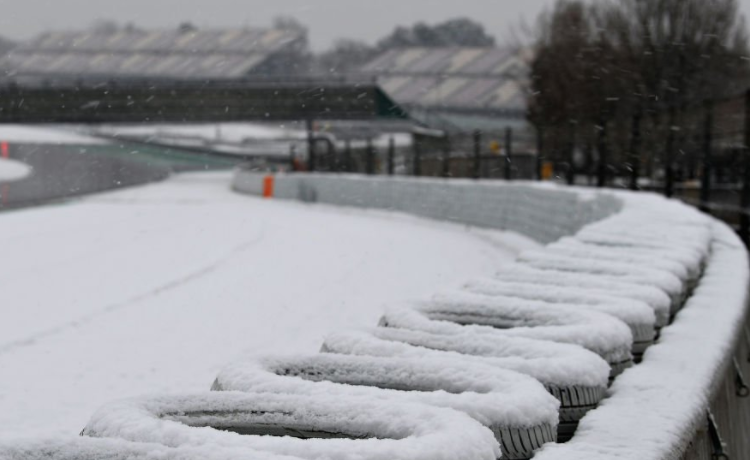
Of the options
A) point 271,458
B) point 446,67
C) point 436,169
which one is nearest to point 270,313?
point 271,458

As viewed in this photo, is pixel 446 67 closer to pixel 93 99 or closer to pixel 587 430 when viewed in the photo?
pixel 93 99

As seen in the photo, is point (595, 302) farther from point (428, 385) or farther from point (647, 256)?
point (647, 256)

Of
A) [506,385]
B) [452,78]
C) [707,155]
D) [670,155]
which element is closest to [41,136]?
[452,78]

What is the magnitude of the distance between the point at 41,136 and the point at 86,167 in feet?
96.6

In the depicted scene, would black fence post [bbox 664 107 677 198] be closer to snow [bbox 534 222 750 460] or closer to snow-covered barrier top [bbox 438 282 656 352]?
snow [bbox 534 222 750 460]

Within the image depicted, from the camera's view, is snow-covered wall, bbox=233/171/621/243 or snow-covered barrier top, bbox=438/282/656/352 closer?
snow-covered barrier top, bbox=438/282/656/352

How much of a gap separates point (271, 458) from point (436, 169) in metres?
27.9

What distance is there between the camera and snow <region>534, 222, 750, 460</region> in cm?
247

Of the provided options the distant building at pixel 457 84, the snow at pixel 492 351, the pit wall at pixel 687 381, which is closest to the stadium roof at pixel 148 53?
the distant building at pixel 457 84

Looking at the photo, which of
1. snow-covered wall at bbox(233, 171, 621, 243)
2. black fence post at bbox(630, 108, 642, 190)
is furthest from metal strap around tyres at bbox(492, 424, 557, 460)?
black fence post at bbox(630, 108, 642, 190)

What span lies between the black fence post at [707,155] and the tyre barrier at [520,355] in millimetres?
10191

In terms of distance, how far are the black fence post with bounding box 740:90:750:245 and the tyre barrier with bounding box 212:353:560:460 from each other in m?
9.77

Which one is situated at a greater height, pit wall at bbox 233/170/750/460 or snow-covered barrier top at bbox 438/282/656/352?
snow-covered barrier top at bbox 438/282/656/352

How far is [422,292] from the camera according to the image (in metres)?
11.5
